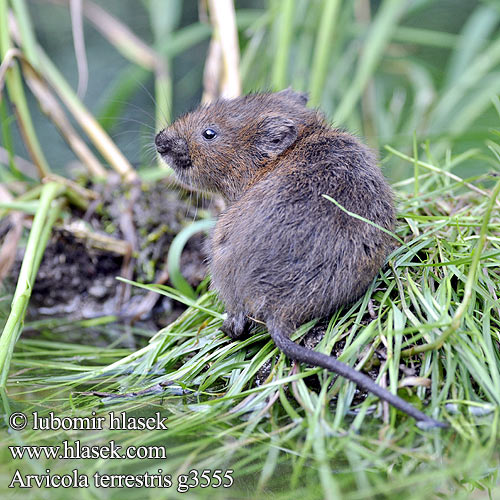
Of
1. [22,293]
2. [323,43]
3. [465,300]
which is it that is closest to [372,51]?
[323,43]

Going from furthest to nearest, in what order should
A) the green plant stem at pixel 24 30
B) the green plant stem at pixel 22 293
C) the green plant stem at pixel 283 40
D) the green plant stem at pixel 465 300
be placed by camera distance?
the green plant stem at pixel 283 40 < the green plant stem at pixel 24 30 < the green plant stem at pixel 22 293 < the green plant stem at pixel 465 300

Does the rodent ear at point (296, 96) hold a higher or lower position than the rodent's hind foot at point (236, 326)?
higher

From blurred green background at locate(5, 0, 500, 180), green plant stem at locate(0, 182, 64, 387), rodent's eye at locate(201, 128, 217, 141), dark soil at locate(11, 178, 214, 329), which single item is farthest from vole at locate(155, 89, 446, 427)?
dark soil at locate(11, 178, 214, 329)

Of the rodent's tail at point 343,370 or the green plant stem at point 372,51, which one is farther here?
the green plant stem at point 372,51

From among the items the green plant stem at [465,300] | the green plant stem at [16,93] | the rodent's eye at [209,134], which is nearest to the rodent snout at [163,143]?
the rodent's eye at [209,134]

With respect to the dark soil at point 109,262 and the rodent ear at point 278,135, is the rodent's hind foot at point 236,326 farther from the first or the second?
the dark soil at point 109,262

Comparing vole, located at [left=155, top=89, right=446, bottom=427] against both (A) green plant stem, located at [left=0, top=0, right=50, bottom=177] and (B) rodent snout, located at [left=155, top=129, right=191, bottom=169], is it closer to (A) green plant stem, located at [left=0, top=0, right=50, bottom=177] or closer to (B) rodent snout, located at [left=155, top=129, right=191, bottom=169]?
(B) rodent snout, located at [left=155, top=129, right=191, bottom=169]
